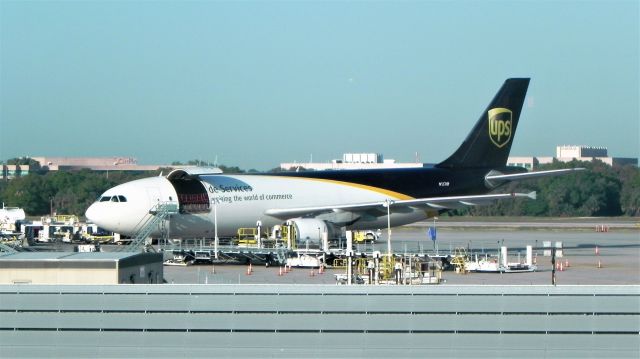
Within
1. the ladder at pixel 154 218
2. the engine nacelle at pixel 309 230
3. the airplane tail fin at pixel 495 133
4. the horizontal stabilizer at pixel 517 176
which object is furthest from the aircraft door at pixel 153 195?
the horizontal stabilizer at pixel 517 176

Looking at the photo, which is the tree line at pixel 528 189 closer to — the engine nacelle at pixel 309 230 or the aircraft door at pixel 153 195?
the aircraft door at pixel 153 195

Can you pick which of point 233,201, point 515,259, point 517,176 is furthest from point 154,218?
point 517,176

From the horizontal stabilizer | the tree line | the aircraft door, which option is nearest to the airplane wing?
the horizontal stabilizer

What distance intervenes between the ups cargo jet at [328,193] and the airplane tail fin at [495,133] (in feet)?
0.21

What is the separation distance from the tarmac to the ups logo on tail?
7.09 metres

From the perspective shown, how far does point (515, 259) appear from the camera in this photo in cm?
5988

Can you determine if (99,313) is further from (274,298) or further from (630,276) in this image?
(630,276)

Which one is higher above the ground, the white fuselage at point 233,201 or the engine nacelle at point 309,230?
the white fuselage at point 233,201

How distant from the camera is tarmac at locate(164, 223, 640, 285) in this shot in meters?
46.8

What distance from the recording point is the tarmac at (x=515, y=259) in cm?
4681

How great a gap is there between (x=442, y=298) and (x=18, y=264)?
13.2 m

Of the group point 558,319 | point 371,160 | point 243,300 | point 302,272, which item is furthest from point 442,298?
point 371,160

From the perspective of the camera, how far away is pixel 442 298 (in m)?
30.0

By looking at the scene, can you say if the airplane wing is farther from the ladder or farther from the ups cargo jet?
the ladder
